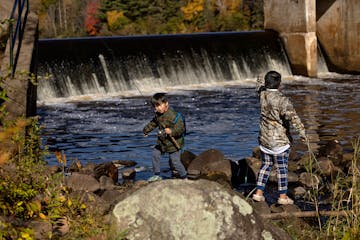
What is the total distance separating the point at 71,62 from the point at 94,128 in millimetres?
6661

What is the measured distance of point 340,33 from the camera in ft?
82.0

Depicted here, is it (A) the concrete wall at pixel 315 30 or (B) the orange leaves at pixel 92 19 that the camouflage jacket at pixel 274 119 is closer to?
(A) the concrete wall at pixel 315 30

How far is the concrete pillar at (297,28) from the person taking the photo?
2444cm

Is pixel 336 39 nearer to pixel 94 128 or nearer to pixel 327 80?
pixel 327 80

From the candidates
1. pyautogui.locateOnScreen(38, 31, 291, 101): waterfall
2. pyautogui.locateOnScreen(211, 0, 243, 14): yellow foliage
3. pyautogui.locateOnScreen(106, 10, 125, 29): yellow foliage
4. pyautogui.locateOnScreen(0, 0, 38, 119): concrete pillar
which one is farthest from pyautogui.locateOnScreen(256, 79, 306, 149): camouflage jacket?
pyautogui.locateOnScreen(106, 10, 125, 29): yellow foliage

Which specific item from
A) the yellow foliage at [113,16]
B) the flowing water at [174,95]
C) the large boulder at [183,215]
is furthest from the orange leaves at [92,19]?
the large boulder at [183,215]

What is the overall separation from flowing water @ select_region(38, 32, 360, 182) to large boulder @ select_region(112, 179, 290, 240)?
5.98m

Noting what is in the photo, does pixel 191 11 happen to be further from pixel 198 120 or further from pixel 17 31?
pixel 17 31

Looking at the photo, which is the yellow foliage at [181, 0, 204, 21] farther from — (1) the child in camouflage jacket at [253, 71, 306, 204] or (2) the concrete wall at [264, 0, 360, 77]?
(1) the child in camouflage jacket at [253, 71, 306, 204]

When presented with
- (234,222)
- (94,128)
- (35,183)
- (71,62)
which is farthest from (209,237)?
(71,62)

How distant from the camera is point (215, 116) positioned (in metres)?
17.1

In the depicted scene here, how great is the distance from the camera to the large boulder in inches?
187

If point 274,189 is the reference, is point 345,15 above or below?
below

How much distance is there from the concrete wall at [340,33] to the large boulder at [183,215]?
20458mm
